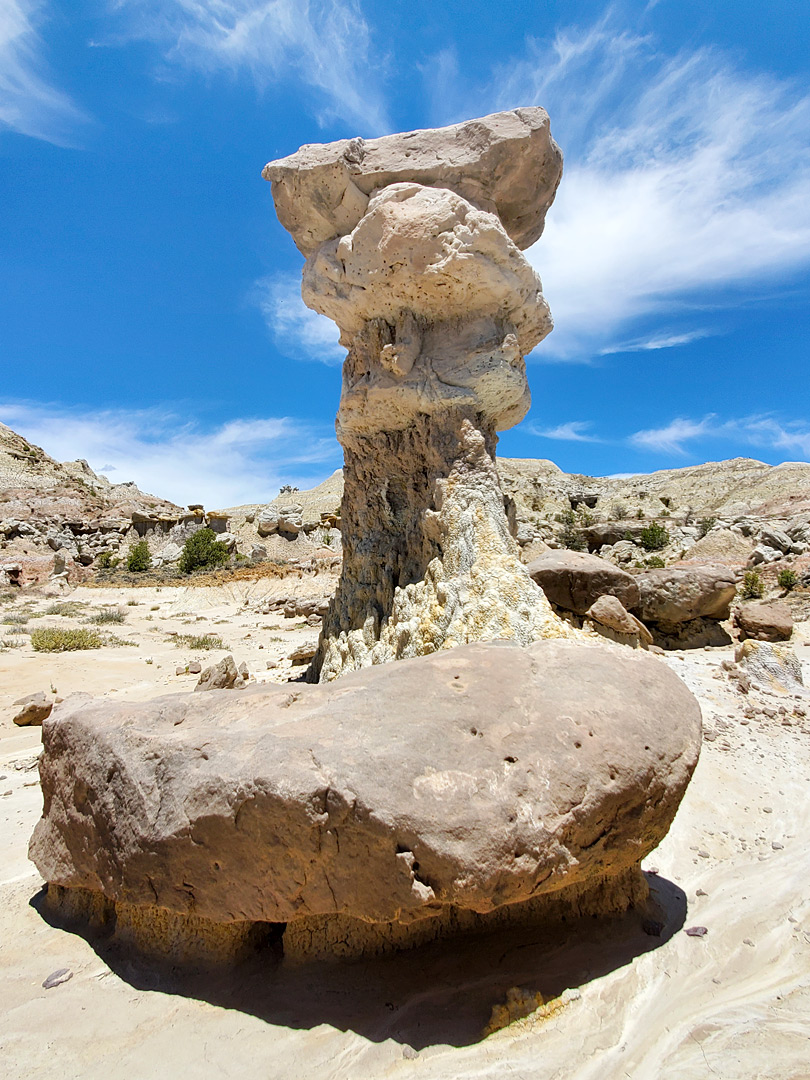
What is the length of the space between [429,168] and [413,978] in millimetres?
5522

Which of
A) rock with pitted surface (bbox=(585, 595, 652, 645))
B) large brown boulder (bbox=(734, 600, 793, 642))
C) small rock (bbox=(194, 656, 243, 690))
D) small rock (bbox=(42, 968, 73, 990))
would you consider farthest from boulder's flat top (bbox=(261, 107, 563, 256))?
large brown boulder (bbox=(734, 600, 793, 642))

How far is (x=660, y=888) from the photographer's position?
2863 mm

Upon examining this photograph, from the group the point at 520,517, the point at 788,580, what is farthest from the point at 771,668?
the point at 520,517

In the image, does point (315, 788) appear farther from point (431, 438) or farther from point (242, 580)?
point (242, 580)

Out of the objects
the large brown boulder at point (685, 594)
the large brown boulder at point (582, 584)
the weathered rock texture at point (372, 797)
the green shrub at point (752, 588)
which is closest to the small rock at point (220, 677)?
the weathered rock texture at point (372, 797)

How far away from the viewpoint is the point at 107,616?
39.5 ft

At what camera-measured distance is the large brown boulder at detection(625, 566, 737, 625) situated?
8258 millimetres

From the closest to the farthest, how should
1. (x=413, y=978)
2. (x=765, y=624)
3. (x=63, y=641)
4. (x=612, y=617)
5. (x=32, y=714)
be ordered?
1. (x=413, y=978)
2. (x=32, y=714)
3. (x=612, y=617)
4. (x=765, y=624)
5. (x=63, y=641)

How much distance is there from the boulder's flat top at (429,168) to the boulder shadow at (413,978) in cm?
529

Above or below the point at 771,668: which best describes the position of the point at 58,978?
below

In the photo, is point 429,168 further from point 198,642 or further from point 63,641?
point 63,641

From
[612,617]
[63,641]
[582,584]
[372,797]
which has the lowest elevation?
[63,641]

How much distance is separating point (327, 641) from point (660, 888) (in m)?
3.55

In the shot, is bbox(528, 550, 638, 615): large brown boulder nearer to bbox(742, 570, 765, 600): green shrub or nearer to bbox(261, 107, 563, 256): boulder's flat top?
bbox(261, 107, 563, 256): boulder's flat top
